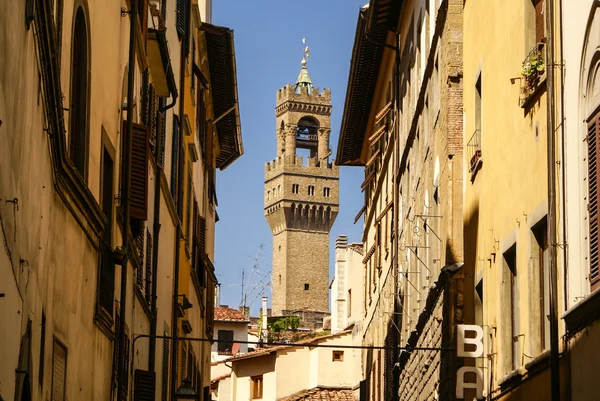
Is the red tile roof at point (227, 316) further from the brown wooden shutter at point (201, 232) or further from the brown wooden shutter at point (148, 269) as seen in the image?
the brown wooden shutter at point (148, 269)

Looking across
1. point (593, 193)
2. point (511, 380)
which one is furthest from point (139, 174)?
point (593, 193)

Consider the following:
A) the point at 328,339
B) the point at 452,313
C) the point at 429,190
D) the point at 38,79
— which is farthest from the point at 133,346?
the point at 328,339

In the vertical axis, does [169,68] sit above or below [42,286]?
above

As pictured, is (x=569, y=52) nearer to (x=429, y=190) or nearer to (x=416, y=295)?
(x=429, y=190)

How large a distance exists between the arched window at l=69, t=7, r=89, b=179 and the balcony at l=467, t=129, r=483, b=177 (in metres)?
5.85

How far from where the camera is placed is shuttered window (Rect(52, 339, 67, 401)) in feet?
34.7

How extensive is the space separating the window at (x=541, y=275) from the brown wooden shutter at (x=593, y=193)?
6.70 ft

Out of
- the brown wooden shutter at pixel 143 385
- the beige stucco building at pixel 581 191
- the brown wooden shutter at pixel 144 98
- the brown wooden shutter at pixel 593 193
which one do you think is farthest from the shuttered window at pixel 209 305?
the brown wooden shutter at pixel 593 193

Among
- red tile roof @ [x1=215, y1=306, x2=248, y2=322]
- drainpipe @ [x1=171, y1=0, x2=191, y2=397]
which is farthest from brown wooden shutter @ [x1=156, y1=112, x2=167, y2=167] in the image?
red tile roof @ [x1=215, y1=306, x2=248, y2=322]

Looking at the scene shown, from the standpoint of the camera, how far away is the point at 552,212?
11867 mm

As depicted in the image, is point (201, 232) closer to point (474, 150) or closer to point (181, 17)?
point (181, 17)

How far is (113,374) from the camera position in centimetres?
1462

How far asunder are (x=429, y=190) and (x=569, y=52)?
10.8 meters

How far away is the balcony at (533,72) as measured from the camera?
12.8 m
